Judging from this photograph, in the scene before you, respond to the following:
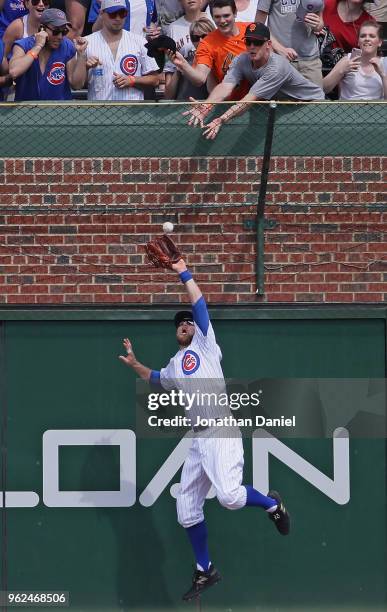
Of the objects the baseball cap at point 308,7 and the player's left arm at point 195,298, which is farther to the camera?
the baseball cap at point 308,7

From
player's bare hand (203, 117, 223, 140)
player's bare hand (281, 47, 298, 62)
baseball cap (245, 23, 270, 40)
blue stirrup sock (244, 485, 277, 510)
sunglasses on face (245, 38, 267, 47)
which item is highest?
player's bare hand (281, 47, 298, 62)

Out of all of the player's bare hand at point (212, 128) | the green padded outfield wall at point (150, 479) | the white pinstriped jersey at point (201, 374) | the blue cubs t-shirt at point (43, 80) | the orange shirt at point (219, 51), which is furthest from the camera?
the orange shirt at point (219, 51)

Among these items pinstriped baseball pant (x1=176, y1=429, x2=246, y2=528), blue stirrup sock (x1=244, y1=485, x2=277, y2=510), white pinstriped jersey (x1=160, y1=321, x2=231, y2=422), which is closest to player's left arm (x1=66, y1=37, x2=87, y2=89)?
white pinstriped jersey (x1=160, y1=321, x2=231, y2=422)

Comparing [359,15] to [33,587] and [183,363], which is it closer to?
[183,363]

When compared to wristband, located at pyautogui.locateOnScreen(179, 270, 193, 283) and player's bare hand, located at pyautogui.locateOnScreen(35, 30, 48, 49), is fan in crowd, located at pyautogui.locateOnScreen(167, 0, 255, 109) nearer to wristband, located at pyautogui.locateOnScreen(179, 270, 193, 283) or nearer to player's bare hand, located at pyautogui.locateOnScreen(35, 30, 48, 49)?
player's bare hand, located at pyautogui.locateOnScreen(35, 30, 48, 49)

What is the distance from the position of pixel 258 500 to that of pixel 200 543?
0.58 m

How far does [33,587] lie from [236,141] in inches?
154

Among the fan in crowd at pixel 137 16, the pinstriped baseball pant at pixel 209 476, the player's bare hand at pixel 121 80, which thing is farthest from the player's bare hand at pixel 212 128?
the pinstriped baseball pant at pixel 209 476

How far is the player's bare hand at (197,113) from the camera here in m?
9.85

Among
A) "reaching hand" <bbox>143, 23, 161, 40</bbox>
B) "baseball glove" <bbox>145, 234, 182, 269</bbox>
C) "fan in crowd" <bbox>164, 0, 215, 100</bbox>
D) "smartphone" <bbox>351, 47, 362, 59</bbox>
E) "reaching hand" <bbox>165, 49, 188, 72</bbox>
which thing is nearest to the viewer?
"baseball glove" <bbox>145, 234, 182, 269</bbox>

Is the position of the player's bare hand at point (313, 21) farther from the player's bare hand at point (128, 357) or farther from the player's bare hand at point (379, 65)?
the player's bare hand at point (128, 357)

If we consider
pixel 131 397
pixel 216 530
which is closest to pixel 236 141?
pixel 131 397

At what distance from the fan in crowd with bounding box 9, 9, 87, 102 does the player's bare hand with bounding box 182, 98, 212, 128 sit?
45.4 inches

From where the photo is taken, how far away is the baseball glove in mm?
9203
